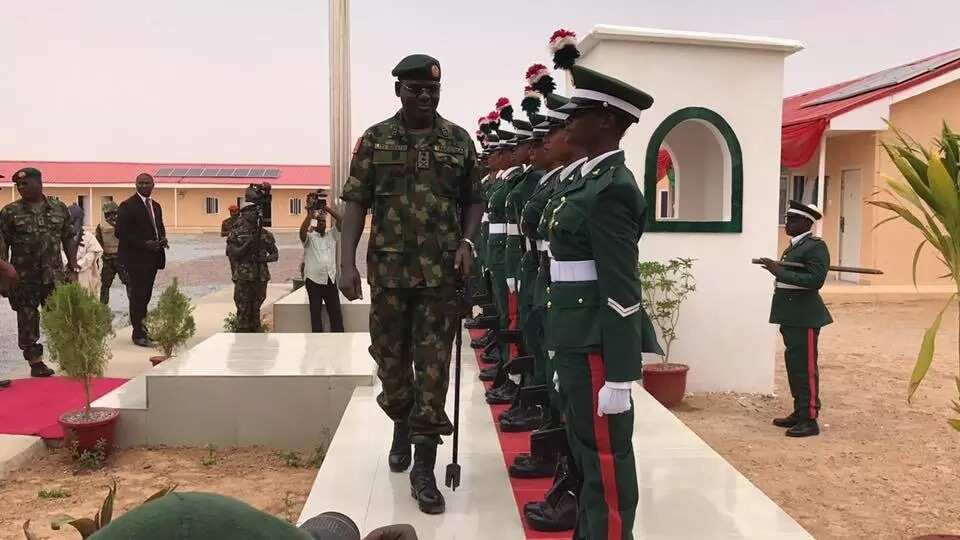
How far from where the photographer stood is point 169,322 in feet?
22.9

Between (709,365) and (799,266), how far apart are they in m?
1.70

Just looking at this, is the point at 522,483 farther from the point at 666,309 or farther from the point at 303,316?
the point at 303,316

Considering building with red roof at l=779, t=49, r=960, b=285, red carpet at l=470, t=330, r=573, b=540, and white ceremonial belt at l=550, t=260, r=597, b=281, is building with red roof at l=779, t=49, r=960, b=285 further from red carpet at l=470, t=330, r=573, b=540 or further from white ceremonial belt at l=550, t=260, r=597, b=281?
white ceremonial belt at l=550, t=260, r=597, b=281

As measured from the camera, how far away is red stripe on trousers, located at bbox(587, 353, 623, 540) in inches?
104

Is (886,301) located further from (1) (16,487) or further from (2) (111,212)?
(1) (16,487)

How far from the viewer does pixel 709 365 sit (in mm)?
7395

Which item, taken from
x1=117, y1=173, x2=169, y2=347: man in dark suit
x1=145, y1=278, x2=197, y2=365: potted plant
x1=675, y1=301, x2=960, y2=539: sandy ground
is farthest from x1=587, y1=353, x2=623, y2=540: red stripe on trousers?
x1=117, y1=173, x2=169, y2=347: man in dark suit

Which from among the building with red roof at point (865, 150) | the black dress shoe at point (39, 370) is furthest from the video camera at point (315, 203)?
the building with red roof at point (865, 150)

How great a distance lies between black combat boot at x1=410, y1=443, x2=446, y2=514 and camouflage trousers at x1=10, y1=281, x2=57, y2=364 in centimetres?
486

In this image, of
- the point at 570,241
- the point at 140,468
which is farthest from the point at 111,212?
the point at 570,241

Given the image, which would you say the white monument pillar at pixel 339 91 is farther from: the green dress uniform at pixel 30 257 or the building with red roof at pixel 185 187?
the building with red roof at pixel 185 187

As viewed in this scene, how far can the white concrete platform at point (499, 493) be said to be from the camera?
3.23 meters

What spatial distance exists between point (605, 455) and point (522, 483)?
47.2 inches

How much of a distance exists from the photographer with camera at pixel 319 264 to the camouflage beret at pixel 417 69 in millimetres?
4920
